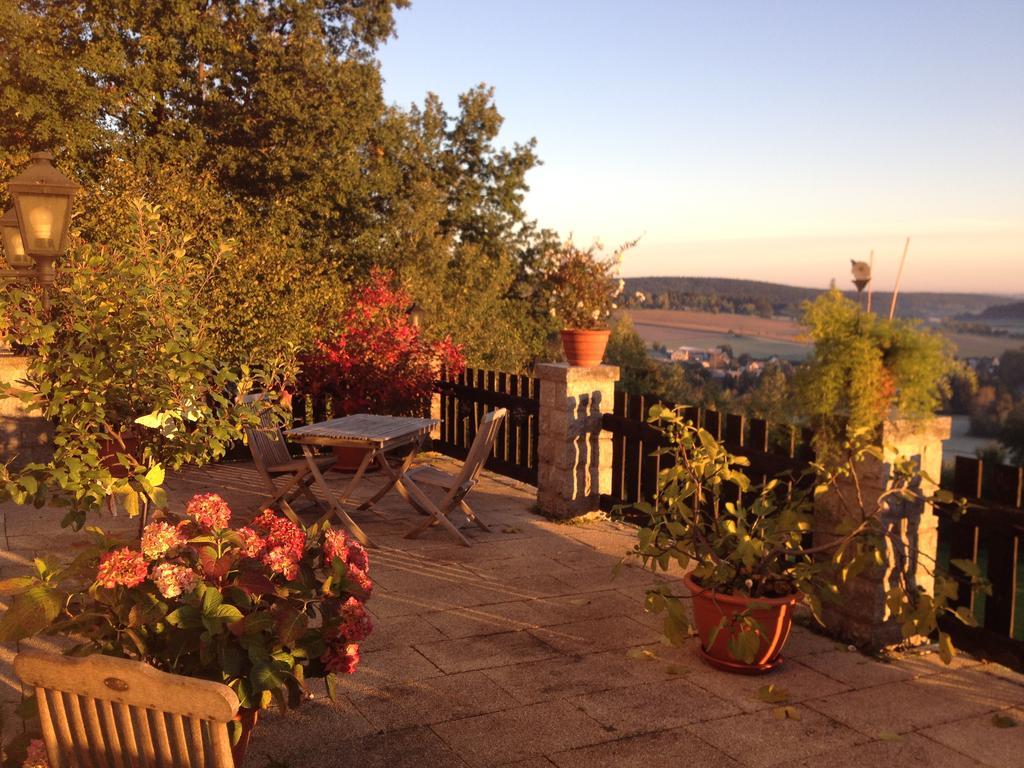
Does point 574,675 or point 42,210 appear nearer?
point 574,675

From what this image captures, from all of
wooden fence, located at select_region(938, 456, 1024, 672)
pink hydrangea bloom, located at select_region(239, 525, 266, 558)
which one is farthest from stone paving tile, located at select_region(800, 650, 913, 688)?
pink hydrangea bloom, located at select_region(239, 525, 266, 558)

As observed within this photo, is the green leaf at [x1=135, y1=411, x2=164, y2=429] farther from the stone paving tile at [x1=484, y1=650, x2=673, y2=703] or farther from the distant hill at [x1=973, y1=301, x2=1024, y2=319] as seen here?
the distant hill at [x1=973, y1=301, x2=1024, y2=319]

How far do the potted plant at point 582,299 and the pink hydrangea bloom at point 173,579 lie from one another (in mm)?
4953

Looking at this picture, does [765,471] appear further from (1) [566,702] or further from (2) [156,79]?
(2) [156,79]

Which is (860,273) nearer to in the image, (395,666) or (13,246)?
(395,666)

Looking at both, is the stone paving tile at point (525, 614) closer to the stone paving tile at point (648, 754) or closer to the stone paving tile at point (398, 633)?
the stone paving tile at point (398, 633)

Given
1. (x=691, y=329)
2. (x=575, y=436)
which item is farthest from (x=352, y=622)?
(x=691, y=329)

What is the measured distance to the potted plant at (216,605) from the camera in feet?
8.87

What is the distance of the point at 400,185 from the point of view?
82.9 ft

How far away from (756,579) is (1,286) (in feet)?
13.4

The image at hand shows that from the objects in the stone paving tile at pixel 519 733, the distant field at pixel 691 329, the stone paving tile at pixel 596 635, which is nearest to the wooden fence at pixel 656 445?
the stone paving tile at pixel 596 635

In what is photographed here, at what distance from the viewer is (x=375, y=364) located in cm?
985

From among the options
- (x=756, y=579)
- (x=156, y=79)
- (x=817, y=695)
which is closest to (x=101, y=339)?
(x=756, y=579)

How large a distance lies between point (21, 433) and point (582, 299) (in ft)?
17.9
